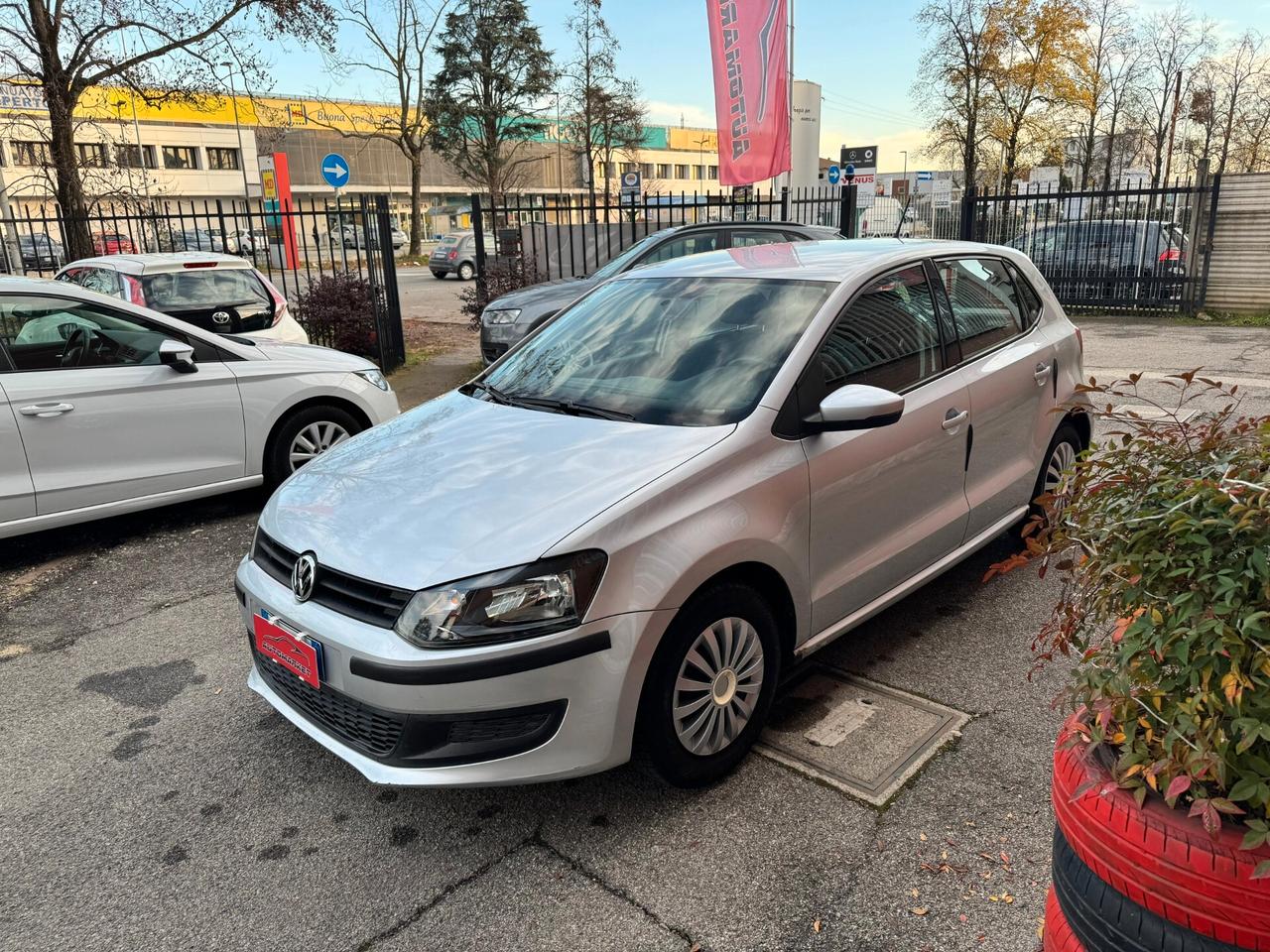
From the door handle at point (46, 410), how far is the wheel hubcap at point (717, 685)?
13.5ft

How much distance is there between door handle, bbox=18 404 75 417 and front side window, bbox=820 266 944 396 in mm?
4193

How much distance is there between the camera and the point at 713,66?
14.6 m

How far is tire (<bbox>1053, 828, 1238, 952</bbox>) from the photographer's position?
1.51m

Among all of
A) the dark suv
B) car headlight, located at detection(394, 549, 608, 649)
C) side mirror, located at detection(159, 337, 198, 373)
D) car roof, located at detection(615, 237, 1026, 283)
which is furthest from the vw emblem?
the dark suv

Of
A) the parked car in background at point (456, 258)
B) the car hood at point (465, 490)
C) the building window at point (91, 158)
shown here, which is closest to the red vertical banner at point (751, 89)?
the building window at point (91, 158)

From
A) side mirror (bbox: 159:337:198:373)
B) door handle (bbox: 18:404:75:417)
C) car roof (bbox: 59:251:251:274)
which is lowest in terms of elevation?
door handle (bbox: 18:404:75:417)

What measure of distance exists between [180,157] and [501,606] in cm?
6959

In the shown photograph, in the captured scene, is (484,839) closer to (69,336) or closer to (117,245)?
(69,336)

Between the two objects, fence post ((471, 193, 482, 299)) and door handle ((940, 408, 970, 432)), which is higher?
fence post ((471, 193, 482, 299))

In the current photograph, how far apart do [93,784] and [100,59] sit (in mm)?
10562

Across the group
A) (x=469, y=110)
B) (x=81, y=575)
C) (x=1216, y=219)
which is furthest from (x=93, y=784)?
(x=469, y=110)

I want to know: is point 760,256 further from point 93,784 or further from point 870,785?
point 93,784

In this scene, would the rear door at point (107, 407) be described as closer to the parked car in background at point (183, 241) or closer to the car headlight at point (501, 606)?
the car headlight at point (501, 606)

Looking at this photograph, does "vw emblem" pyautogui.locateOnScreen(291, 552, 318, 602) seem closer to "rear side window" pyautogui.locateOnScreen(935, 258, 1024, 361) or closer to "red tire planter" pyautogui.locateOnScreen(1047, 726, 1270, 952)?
"red tire planter" pyautogui.locateOnScreen(1047, 726, 1270, 952)
